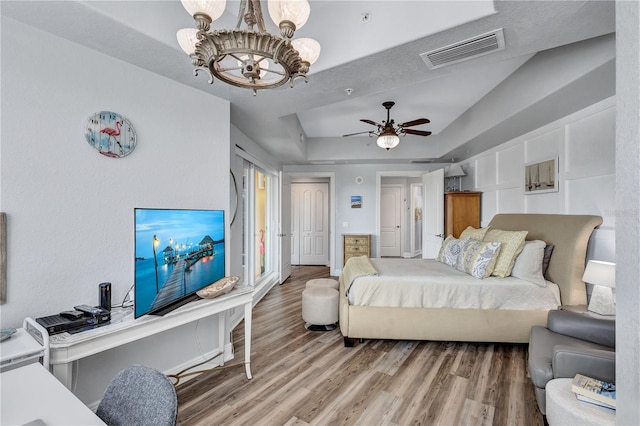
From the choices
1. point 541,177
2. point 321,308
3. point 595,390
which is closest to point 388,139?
point 541,177

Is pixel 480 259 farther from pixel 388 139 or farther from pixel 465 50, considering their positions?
pixel 465 50

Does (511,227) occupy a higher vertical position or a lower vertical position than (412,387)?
higher

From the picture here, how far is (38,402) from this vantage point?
100 cm

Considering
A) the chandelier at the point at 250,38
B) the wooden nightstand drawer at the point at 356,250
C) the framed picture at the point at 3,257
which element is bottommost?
the wooden nightstand drawer at the point at 356,250

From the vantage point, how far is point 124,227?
196 cm

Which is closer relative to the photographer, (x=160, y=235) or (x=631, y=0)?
(x=631, y=0)

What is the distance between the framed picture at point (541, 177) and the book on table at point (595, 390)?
Answer: 229cm

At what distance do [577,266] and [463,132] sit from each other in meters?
2.31

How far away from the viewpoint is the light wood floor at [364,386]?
1893mm

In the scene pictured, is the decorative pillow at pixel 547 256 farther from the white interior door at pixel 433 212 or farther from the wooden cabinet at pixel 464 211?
the white interior door at pixel 433 212

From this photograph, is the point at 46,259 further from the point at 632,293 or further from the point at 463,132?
the point at 463,132

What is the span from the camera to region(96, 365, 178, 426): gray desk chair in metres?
0.91

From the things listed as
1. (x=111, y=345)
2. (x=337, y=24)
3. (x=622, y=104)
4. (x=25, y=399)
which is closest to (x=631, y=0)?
(x=622, y=104)

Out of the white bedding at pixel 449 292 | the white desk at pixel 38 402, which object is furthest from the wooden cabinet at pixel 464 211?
the white desk at pixel 38 402
